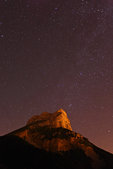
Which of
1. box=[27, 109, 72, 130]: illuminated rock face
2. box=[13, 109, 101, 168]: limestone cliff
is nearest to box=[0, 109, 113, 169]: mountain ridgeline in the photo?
box=[13, 109, 101, 168]: limestone cliff

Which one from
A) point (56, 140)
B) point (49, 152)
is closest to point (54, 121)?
point (56, 140)

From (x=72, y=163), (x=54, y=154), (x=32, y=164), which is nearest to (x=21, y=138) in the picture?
(x=54, y=154)

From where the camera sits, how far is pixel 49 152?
55188mm

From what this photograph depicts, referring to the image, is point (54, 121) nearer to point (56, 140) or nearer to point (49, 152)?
point (56, 140)

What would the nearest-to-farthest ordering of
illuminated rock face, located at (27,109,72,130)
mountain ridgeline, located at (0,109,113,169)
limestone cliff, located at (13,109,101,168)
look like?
mountain ridgeline, located at (0,109,113,169) < limestone cliff, located at (13,109,101,168) < illuminated rock face, located at (27,109,72,130)

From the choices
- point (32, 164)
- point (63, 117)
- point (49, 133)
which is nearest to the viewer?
point (32, 164)

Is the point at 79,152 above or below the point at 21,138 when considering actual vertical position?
below

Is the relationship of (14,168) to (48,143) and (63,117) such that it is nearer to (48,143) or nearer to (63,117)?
(48,143)

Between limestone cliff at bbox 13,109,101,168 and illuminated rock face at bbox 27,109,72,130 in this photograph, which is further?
illuminated rock face at bbox 27,109,72,130

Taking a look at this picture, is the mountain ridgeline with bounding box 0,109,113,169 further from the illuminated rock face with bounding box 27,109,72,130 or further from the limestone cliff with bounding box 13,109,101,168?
the illuminated rock face with bounding box 27,109,72,130

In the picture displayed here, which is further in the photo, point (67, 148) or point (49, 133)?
point (49, 133)

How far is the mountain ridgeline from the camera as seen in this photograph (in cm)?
4253

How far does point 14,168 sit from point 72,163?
2280cm

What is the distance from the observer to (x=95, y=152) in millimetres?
59094
